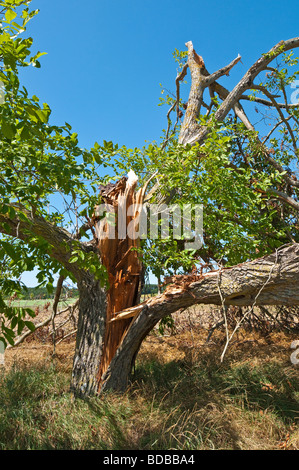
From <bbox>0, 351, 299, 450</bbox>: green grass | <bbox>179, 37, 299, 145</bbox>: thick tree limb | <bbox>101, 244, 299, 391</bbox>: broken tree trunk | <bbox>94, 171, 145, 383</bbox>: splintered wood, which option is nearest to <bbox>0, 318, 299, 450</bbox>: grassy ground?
<bbox>0, 351, 299, 450</bbox>: green grass

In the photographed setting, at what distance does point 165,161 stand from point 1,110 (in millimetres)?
3426

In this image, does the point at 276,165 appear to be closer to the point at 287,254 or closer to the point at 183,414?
the point at 287,254

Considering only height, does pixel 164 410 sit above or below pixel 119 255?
below

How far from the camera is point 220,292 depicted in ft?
14.5

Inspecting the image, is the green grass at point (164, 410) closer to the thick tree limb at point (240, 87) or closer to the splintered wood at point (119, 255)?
the splintered wood at point (119, 255)

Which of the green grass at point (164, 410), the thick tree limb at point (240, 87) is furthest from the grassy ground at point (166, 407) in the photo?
the thick tree limb at point (240, 87)

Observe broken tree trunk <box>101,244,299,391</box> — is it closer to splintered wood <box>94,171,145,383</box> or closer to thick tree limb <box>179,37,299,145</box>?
splintered wood <box>94,171,145,383</box>

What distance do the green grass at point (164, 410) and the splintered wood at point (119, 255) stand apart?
853 mm

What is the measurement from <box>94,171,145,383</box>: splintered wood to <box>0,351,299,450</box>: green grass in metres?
0.85

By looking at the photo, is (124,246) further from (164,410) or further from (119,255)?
(164,410)

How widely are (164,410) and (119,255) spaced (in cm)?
239

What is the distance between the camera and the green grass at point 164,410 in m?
4.08

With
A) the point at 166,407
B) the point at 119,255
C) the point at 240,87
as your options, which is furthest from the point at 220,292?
the point at 240,87

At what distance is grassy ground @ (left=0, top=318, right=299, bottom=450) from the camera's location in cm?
409
